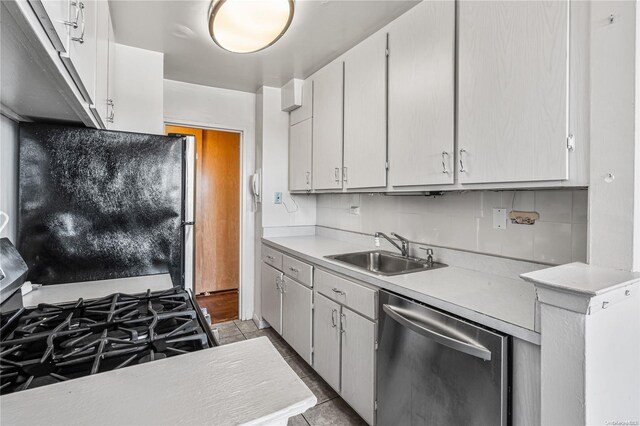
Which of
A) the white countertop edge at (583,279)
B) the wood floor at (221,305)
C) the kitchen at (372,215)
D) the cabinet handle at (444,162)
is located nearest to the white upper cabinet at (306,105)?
the kitchen at (372,215)

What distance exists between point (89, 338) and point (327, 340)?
1.49 meters

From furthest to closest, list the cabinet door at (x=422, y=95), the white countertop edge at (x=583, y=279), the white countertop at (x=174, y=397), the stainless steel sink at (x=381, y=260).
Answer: the stainless steel sink at (x=381, y=260)
the cabinet door at (x=422, y=95)
the white countertop edge at (x=583, y=279)
the white countertop at (x=174, y=397)

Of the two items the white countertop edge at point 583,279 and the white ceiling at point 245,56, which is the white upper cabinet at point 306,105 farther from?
the white countertop edge at point 583,279

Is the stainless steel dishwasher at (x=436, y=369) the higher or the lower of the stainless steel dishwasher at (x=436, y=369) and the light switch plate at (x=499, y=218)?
the lower

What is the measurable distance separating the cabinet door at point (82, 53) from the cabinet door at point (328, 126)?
5.30ft

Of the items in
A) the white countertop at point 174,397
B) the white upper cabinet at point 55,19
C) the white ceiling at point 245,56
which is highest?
the white ceiling at point 245,56

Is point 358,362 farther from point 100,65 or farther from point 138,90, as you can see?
point 138,90

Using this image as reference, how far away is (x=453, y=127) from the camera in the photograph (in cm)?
156

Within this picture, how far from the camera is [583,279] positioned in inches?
35.4

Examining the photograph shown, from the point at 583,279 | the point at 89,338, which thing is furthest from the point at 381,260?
the point at 89,338

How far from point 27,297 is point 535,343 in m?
1.83

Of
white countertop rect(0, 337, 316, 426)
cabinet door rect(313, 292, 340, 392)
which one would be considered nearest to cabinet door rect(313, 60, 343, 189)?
cabinet door rect(313, 292, 340, 392)

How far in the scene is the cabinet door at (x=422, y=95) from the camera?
1.58 meters

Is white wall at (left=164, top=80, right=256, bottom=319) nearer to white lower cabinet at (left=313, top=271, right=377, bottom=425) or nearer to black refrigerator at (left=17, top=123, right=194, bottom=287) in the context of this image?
white lower cabinet at (left=313, top=271, right=377, bottom=425)
